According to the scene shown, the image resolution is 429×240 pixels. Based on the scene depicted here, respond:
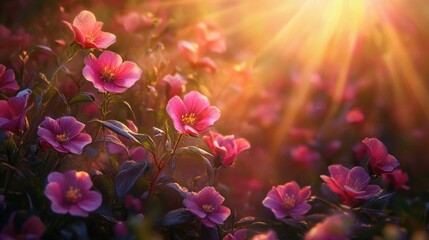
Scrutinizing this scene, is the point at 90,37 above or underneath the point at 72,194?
above

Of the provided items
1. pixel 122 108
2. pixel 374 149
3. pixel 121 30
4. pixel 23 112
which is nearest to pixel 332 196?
pixel 374 149

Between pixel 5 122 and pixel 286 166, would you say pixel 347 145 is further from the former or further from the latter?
pixel 5 122

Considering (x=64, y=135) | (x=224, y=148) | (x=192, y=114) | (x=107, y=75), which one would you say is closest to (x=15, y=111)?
(x=64, y=135)

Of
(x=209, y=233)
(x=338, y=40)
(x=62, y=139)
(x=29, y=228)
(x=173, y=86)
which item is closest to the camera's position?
(x=29, y=228)

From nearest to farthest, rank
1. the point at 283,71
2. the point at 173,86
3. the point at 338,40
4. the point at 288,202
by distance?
the point at 288,202
the point at 173,86
the point at 283,71
the point at 338,40

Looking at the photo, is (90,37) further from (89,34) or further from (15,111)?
(15,111)

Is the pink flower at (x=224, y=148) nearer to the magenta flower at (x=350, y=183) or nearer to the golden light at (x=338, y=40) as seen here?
the magenta flower at (x=350, y=183)
